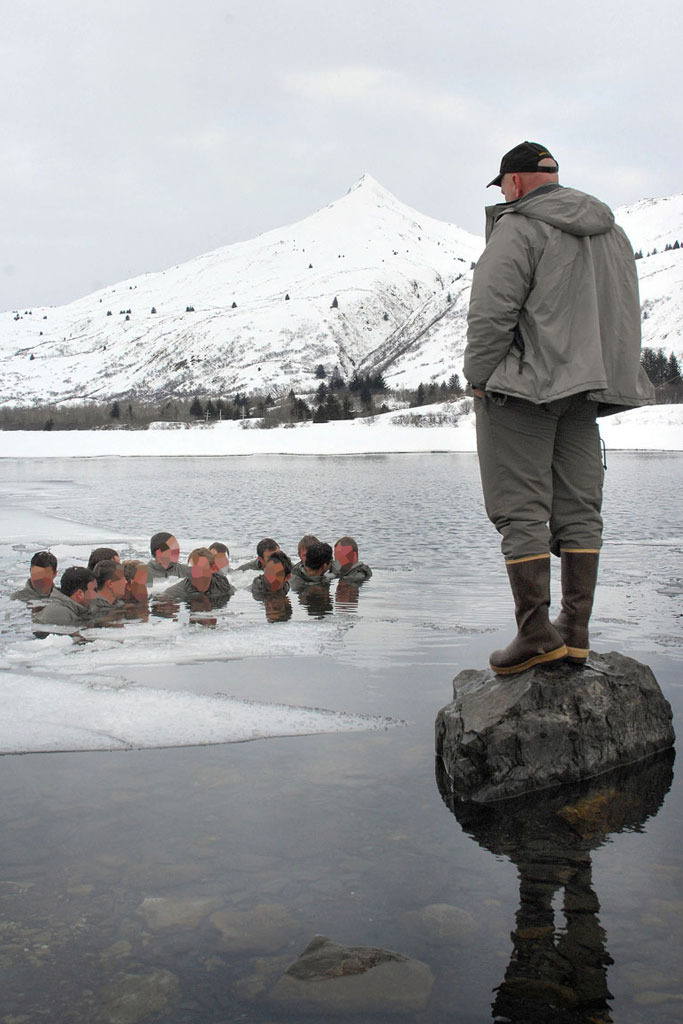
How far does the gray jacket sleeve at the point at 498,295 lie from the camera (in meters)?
3.75

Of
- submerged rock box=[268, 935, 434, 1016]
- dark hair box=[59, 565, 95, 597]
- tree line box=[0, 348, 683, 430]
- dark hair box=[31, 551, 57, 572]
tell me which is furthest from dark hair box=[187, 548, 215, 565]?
tree line box=[0, 348, 683, 430]

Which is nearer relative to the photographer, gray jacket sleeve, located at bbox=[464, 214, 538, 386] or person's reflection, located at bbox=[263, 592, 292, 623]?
gray jacket sleeve, located at bbox=[464, 214, 538, 386]

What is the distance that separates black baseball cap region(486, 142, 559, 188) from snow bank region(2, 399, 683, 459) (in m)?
54.1

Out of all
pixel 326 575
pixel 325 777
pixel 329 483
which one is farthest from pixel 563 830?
pixel 329 483

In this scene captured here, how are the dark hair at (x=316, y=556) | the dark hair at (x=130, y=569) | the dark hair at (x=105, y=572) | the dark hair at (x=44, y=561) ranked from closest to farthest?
Result: the dark hair at (x=105, y=572), the dark hair at (x=44, y=561), the dark hair at (x=130, y=569), the dark hair at (x=316, y=556)

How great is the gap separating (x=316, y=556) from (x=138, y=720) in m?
6.17

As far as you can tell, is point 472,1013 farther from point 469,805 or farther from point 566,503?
point 566,503

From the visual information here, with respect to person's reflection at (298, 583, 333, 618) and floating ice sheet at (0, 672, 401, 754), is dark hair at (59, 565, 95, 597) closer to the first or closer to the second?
person's reflection at (298, 583, 333, 618)

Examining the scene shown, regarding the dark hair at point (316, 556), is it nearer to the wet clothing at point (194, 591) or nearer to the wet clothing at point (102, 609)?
the wet clothing at point (194, 591)

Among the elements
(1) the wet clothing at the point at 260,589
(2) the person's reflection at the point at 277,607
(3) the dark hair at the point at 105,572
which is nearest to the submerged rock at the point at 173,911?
(2) the person's reflection at the point at 277,607

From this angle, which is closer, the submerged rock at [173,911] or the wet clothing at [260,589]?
the submerged rock at [173,911]

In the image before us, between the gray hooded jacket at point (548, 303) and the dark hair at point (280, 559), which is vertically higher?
the gray hooded jacket at point (548, 303)

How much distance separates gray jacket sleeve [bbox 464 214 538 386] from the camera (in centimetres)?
375

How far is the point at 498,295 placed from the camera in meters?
3.75
